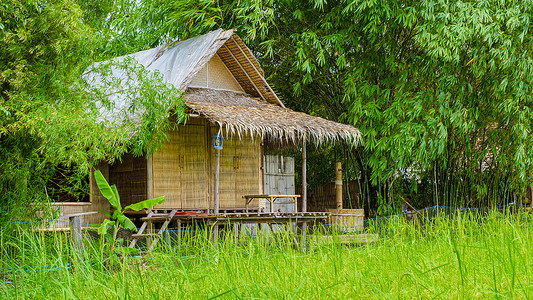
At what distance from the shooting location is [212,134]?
9.55 m

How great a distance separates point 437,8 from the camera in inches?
382

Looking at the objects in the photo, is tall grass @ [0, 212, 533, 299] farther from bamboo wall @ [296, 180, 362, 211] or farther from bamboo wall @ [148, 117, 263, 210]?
bamboo wall @ [296, 180, 362, 211]

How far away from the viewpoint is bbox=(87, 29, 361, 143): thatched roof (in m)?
8.55

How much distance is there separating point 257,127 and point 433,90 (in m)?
3.67

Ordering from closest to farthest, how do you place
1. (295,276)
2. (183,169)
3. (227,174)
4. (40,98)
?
(295,276) → (40,98) → (183,169) → (227,174)

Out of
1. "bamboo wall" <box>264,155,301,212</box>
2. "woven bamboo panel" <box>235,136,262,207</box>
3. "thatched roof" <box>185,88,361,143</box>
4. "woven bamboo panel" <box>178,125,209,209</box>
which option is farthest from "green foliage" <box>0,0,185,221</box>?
"bamboo wall" <box>264,155,301,212</box>

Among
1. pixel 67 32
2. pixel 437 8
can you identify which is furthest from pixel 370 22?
pixel 67 32

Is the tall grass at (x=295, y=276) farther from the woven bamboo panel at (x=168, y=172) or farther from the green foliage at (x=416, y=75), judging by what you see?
the green foliage at (x=416, y=75)

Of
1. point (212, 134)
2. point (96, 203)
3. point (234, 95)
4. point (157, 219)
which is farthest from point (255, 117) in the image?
point (96, 203)

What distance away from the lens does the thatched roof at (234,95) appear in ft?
28.1

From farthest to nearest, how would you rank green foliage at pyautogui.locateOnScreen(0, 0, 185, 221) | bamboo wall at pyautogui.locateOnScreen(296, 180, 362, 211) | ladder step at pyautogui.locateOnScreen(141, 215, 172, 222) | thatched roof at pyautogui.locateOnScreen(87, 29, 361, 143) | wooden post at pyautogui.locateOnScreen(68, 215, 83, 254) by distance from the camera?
bamboo wall at pyautogui.locateOnScreen(296, 180, 362, 211) → thatched roof at pyautogui.locateOnScreen(87, 29, 361, 143) → ladder step at pyautogui.locateOnScreen(141, 215, 172, 222) → green foliage at pyautogui.locateOnScreen(0, 0, 185, 221) → wooden post at pyautogui.locateOnScreen(68, 215, 83, 254)

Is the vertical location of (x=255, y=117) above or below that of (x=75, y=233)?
above

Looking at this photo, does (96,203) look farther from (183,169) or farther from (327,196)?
(327,196)

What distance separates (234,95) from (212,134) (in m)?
0.82
